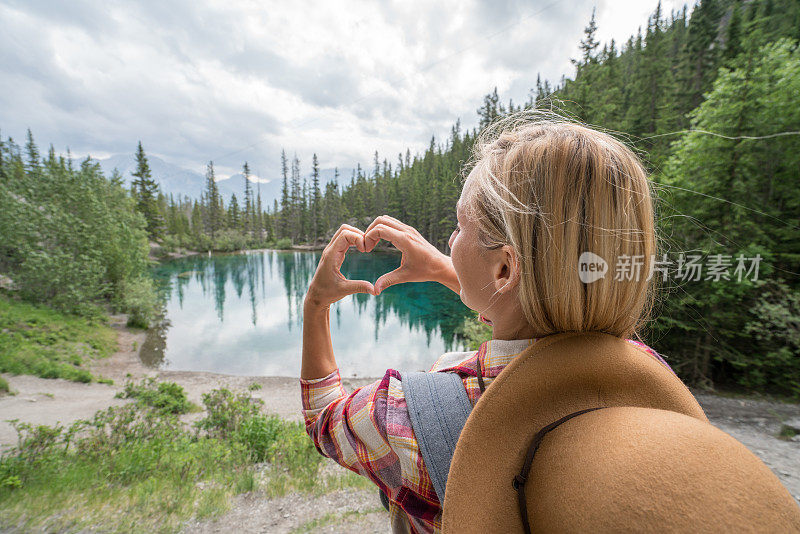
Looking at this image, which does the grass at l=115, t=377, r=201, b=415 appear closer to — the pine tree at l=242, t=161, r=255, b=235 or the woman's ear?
the woman's ear

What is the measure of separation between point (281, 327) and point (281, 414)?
647 inches

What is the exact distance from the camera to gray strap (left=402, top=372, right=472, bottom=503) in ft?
2.31

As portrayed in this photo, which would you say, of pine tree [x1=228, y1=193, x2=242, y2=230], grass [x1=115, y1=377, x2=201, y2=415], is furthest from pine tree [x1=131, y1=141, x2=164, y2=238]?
grass [x1=115, y1=377, x2=201, y2=415]

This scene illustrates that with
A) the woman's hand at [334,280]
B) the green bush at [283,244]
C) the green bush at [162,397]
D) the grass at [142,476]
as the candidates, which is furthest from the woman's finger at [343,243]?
the green bush at [283,244]

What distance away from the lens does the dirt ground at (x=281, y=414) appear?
3.98 meters

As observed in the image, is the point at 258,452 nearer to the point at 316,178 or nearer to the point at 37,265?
the point at 37,265

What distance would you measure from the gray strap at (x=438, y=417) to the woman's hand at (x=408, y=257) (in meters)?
0.44

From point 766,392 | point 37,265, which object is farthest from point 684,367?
point 37,265

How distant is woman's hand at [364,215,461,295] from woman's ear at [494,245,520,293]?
401 mm

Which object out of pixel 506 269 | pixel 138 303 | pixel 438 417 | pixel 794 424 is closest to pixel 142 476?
pixel 438 417

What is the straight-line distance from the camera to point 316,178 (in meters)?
71.9

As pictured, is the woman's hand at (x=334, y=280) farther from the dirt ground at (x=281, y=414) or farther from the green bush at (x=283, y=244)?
the green bush at (x=283, y=244)

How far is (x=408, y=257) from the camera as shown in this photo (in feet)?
3.91

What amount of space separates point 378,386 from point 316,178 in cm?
7629
